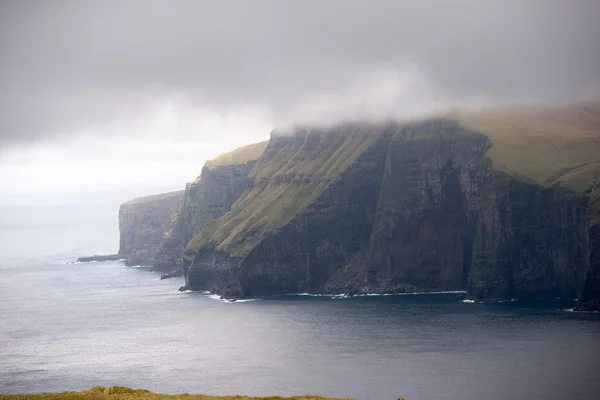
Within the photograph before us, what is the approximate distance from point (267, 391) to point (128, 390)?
68104mm

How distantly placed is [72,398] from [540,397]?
94.4m

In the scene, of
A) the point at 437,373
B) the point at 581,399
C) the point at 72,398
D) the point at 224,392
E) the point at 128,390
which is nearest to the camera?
the point at 72,398

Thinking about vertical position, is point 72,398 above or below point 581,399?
above

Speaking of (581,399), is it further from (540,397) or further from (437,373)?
(437,373)

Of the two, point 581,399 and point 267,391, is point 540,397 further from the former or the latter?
point 267,391

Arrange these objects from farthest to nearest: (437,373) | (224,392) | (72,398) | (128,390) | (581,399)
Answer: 1. (437,373)
2. (224,392)
3. (581,399)
4. (128,390)
5. (72,398)

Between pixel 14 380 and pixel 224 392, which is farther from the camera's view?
pixel 14 380

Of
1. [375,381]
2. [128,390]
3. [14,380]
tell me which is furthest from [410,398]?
[14,380]

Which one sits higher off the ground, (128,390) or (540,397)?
(128,390)

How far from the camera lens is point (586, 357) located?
19588 centimetres

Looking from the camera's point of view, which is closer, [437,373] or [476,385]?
[476,385]

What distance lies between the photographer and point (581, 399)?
161750 millimetres

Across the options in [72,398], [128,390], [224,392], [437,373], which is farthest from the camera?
[437,373]

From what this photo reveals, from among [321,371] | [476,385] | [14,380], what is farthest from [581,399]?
[14,380]
